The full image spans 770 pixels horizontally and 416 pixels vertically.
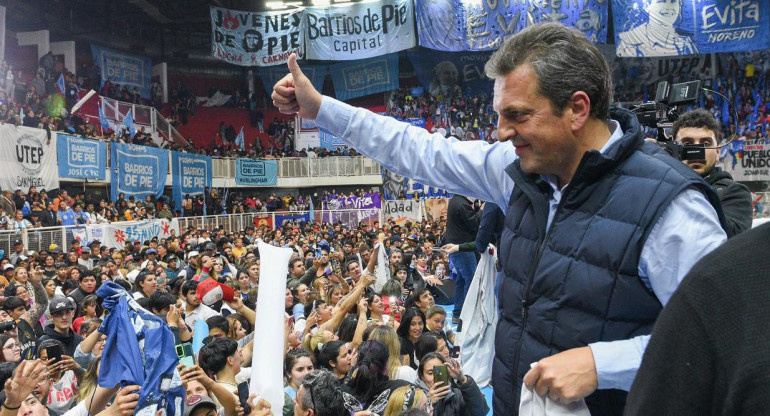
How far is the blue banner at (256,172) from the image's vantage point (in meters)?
30.0

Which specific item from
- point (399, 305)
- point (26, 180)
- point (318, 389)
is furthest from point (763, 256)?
point (26, 180)

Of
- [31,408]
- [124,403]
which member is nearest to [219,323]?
[31,408]

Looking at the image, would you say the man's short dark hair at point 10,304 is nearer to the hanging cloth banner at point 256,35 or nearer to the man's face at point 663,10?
the hanging cloth banner at point 256,35

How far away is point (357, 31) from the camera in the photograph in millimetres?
27391

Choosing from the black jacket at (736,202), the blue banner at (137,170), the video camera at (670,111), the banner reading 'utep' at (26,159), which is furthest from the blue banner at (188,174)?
the black jacket at (736,202)

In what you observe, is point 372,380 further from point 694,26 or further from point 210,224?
point 694,26

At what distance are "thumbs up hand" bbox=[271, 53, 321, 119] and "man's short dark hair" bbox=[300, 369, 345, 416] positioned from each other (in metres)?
2.12

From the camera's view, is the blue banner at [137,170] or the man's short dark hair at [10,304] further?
the blue banner at [137,170]

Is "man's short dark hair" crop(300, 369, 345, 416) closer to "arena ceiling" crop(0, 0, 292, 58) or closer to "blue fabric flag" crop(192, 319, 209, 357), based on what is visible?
"blue fabric flag" crop(192, 319, 209, 357)

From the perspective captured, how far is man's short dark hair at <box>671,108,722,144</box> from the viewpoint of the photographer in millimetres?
3256

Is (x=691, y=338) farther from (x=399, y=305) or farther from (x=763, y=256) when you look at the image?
(x=399, y=305)

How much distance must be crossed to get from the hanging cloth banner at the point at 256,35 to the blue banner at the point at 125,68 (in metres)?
4.98

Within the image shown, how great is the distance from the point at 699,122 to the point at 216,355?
3173 millimetres

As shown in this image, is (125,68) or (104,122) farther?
(125,68)
